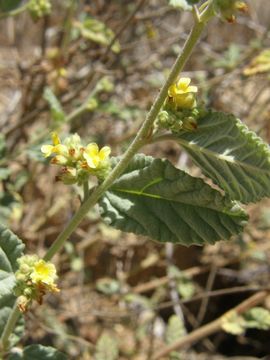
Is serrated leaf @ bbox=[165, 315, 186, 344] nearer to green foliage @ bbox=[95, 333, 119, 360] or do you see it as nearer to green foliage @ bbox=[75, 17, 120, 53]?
green foliage @ bbox=[95, 333, 119, 360]

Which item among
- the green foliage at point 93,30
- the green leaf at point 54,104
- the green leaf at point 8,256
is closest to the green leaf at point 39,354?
the green leaf at point 8,256

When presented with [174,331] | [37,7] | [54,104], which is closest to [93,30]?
[37,7]

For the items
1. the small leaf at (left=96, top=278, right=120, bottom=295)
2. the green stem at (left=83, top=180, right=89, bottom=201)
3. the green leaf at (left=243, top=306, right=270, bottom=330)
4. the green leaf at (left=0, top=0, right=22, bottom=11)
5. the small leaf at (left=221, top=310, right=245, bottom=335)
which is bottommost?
the small leaf at (left=96, top=278, right=120, bottom=295)

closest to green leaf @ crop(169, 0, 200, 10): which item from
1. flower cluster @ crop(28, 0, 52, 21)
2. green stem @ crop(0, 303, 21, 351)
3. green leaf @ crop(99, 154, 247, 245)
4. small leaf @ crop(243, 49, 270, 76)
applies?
green leaf @ crop(99, 154, 247, 245)

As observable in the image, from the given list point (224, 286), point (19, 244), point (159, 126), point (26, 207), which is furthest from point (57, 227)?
point (159, 126)

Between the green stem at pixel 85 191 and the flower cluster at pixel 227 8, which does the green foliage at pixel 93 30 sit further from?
the flower cluster at pixel 227 8

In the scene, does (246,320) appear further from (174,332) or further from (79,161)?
(79,161)

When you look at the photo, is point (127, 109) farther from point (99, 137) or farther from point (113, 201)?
point (113, 201)
